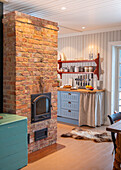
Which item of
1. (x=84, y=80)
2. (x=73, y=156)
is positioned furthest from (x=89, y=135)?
(x=84, y=80)

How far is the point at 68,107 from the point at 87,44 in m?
1.92

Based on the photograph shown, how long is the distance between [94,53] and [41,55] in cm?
248

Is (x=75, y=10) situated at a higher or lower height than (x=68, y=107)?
higher

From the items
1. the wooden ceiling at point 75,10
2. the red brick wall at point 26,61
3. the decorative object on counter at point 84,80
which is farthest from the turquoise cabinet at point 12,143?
the decorative object on counter at point 84,80

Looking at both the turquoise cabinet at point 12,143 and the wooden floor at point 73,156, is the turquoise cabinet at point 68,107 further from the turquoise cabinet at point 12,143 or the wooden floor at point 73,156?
the turquoise cabinet at point 12,143

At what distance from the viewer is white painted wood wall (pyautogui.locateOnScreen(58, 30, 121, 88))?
5.60 m

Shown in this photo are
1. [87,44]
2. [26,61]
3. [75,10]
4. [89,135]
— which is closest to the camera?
[26,61]

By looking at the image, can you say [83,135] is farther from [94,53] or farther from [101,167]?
[94,53]

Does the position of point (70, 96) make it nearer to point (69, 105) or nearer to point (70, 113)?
point (69, 105)

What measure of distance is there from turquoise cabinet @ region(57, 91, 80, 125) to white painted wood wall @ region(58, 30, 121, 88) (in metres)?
0.88

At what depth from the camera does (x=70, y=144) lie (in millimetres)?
4176

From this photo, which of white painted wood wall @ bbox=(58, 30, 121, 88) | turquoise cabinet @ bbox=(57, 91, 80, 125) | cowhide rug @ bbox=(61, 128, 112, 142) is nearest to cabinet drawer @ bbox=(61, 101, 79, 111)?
turquoise cabinet @ bbox=(57, 91, 80, 125)

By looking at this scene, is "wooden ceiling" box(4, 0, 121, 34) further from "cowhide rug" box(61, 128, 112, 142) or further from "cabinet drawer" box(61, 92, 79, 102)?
"cowhide rug" box(61, 128, 112, 142)

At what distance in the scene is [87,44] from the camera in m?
6.03
